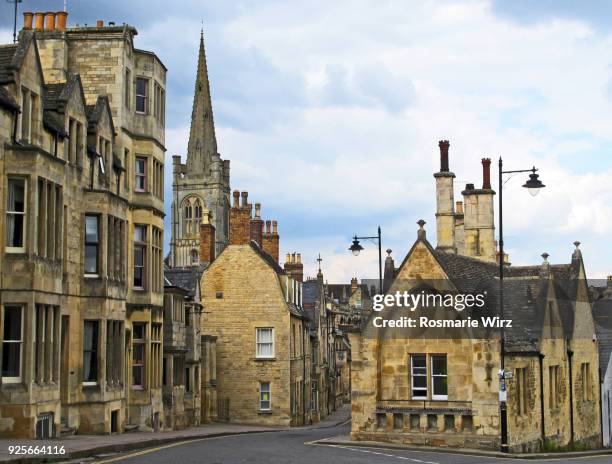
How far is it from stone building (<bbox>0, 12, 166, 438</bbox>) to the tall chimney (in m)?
12.1

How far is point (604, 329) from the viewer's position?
48.7m

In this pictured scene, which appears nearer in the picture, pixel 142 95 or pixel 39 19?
pixel 39 19

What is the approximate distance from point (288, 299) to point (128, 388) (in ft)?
75.3

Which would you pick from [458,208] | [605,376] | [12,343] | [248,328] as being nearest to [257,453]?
[12,343]

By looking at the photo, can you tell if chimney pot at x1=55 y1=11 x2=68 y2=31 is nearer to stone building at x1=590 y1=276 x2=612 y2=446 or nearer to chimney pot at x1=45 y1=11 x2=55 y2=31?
chimney pot at x1=45 y1=11 x2=55 y2=31

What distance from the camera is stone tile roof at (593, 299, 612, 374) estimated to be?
4500 cm

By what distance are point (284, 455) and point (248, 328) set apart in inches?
1206

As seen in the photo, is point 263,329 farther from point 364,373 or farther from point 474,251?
point 364,373

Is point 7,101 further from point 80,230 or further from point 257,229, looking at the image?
point 257,229

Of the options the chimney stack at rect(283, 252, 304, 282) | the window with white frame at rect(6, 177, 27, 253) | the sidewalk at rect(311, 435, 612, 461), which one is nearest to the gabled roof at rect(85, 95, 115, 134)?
the window with white frame at rect(6, 177, 27, 253)

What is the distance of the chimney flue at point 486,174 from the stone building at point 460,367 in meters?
8.60

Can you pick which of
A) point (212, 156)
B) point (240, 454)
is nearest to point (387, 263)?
point (240, 454)

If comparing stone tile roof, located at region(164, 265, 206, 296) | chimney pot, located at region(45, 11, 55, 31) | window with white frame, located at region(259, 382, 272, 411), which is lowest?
window with white frame, located at region(259, 382, 272, 411)

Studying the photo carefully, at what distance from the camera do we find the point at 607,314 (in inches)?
2016
